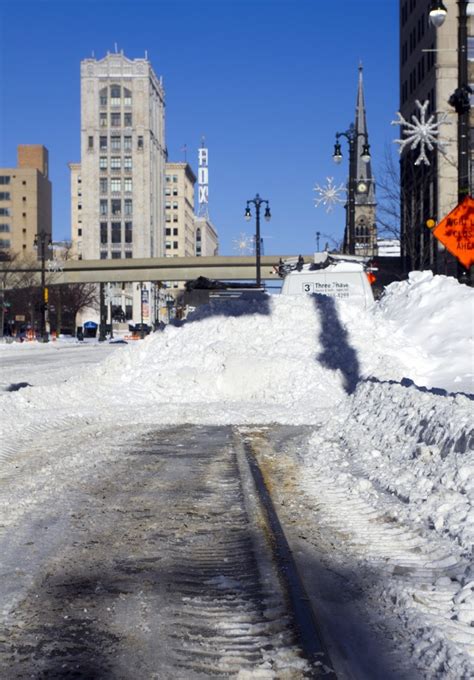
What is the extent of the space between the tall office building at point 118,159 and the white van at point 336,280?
454 feet

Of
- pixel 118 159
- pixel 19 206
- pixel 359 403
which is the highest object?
pixel 118 159

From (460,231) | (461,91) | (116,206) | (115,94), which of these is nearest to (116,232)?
(116,206)

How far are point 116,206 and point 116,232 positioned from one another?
4.92 meters

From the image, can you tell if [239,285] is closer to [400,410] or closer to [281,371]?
[281,371]

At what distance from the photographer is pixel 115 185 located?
164 m

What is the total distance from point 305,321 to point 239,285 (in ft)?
12.4

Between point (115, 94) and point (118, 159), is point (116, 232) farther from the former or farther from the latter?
point (115, 94)

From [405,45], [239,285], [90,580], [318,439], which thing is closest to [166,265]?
[405,45]

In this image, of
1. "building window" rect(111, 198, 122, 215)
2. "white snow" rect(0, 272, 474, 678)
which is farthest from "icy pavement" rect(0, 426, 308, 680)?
"building window" rect(111, 198, 122, 215)

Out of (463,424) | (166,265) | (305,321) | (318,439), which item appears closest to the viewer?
(463,424)

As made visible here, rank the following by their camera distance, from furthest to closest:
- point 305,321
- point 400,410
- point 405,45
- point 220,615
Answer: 1. point 405,45
2. point 305,321
3. point 400,410
4. point 220,615

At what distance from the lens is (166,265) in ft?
298

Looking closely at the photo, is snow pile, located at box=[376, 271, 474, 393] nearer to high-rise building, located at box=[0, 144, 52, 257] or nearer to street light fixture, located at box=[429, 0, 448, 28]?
street light fixture, located at box=[429, 0, 448, 28]

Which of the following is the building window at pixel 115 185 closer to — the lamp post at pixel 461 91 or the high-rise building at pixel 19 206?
the high-rise building at pixel 19 206
